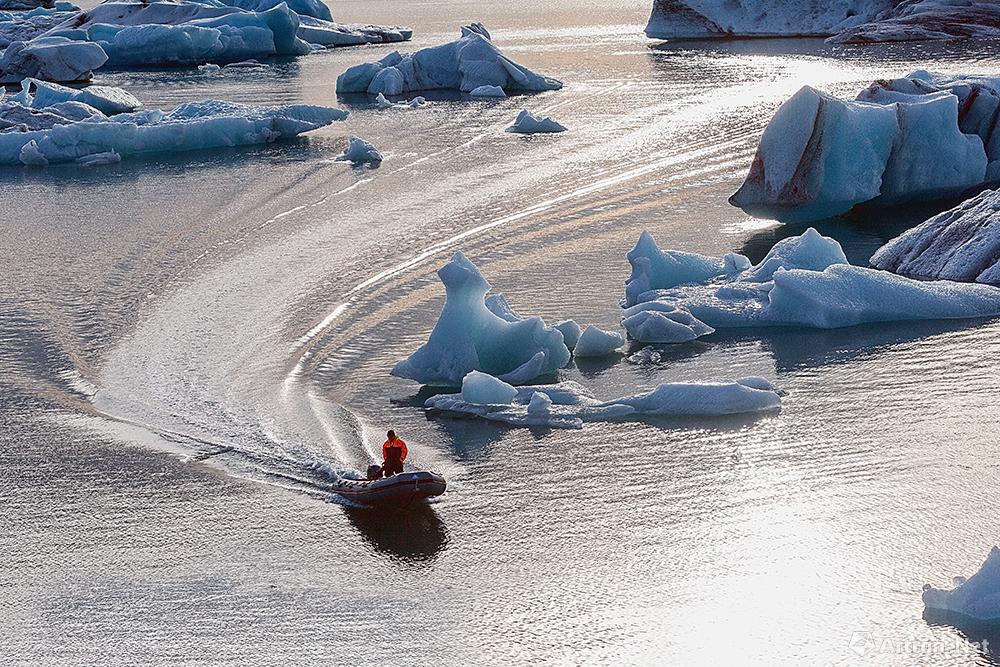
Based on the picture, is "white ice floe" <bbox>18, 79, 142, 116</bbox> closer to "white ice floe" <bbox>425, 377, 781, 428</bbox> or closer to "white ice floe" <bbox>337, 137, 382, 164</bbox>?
"white ice floe" <bbox>337, 137, 382, 164</bbox>

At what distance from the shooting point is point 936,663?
607 cm

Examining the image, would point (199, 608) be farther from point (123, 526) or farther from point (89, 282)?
point (89, 282)

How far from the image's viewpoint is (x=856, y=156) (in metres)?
14.9

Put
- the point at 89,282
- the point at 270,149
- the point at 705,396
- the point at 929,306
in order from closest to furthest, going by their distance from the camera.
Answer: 1. the point at 705,396
2. the point at 929,306
3. the point at 89,282
4. the point at 270,149

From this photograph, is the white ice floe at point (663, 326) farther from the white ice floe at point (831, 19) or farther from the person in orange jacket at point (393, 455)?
the white ice floe at point (831, 19)

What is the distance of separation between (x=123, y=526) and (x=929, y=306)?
694 cm

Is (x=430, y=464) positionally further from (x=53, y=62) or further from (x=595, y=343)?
(x=53, y=62)

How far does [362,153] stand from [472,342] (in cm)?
1015

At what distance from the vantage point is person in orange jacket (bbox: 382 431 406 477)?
798cm

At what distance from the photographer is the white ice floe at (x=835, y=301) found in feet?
37.1

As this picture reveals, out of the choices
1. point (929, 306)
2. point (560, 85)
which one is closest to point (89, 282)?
point (929, 306)

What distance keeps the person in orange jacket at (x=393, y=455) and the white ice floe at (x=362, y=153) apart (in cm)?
1228

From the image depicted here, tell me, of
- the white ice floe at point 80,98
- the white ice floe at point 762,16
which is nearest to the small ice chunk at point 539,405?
the white ice floe at point 80,98

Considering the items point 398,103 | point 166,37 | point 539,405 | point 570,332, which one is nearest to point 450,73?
point 398,103
